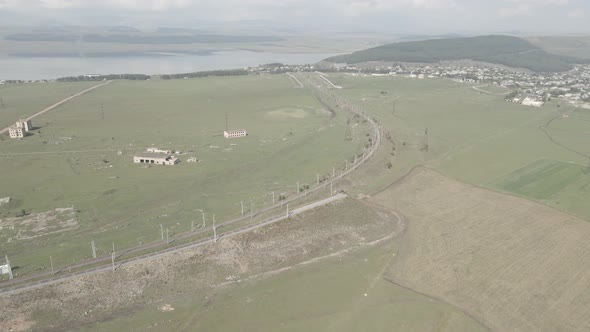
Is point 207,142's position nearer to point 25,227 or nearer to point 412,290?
point 25,227

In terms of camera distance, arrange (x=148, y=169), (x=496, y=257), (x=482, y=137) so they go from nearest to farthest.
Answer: (x=496, y=257), (x=148, y=169), (x=482, y=137)

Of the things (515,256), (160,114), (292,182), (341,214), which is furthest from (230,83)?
(515,256)

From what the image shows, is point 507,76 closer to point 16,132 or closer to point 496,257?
point 496,257

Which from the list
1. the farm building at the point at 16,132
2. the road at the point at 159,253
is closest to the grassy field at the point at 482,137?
the road at the point at 159,253

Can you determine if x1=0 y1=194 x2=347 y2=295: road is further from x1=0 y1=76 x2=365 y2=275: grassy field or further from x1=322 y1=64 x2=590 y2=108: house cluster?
x1=322 y1=64 x2=590 y2=108: house cluster

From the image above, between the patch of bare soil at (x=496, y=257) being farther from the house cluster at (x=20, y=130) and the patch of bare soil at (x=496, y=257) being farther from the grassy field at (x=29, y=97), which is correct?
the grassy field at (x=29, y=97)

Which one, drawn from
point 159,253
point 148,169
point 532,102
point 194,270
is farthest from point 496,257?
point 532,102

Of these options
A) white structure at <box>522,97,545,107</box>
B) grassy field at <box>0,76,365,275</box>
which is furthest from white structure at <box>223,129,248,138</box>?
white structure at <box>522,97,545,107</box>
